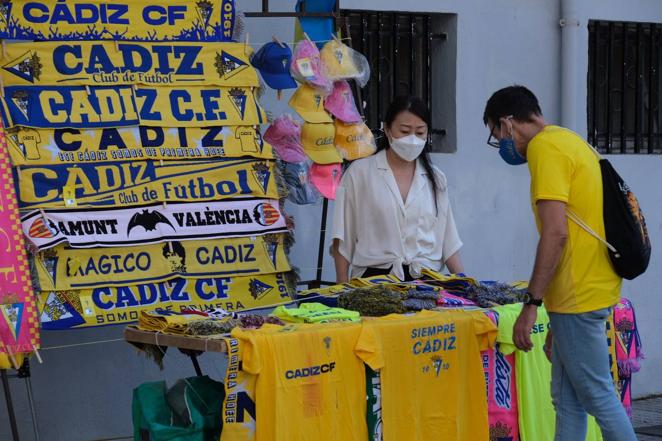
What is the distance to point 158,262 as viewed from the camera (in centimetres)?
515

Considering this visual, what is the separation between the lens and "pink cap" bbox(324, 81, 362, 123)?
558 cm

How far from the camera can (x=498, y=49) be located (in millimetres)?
6980

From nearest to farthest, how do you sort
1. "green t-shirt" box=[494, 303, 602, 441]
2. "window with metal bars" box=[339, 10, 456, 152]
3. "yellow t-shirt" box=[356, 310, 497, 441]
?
"yellow t-shirt" box=[356, 310, 497, 441] → "green t-shirt" box=[494, 303, 602, 441] → "window with metal bars" box=[339, 10, 456, 152]

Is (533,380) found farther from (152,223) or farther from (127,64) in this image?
(127,64)

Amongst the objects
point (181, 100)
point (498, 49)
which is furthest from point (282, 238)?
point (498, 49)

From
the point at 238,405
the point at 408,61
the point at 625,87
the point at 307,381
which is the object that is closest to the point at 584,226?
the point at 307,381

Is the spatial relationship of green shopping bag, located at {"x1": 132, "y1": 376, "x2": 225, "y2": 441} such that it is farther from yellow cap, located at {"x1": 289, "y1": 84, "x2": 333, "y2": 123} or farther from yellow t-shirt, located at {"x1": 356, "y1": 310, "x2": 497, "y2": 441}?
yellow cap, located at {"x1": 289, "y1": 84, "x2": 333, "y2": 123}

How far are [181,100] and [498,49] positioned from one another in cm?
256

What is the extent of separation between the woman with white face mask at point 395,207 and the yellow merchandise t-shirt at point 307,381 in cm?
104

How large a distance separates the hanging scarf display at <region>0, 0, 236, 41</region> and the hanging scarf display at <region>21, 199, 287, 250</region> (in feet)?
2.78

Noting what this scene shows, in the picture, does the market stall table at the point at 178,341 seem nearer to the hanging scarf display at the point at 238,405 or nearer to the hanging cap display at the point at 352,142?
the hanging scarf display at the point at 238,405

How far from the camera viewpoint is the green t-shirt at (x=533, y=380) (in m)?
4.73

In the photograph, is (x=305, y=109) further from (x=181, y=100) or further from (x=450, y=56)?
(x=450, y=56)

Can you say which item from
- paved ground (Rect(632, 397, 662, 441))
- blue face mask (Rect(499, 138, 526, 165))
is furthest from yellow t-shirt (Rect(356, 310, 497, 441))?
paved ground (Rect(632, 397, 662, 441))
